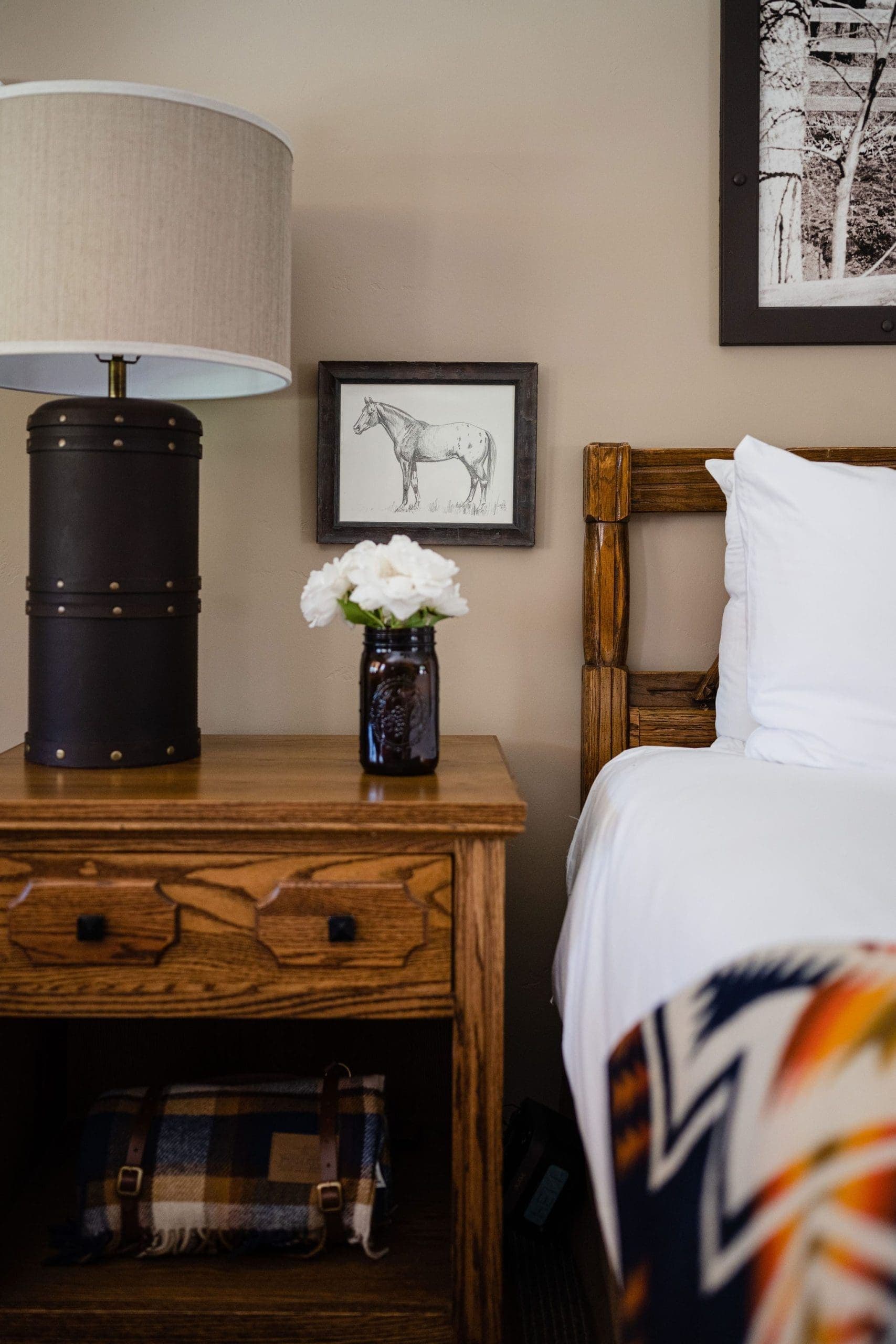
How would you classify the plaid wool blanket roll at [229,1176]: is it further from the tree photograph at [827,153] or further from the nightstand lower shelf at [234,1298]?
the tree photograph at [827,153]

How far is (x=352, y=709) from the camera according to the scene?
63.5 inches

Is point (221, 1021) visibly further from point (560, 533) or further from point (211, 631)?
point (560, 533)

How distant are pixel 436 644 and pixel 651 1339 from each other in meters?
1.07

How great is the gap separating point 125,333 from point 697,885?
2.87 feet

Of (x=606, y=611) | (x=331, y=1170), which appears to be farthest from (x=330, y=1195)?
(x=606, y=611)

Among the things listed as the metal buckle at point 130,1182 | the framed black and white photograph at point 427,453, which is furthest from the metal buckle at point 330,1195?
the framed black and white photograph at point 427,453

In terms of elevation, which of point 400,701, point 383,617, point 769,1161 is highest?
point 383,617

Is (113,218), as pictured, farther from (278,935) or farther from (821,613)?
(821,613)

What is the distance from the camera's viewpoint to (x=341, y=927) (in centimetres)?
110

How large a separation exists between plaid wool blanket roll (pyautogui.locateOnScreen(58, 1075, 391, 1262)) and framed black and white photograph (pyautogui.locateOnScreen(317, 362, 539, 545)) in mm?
858

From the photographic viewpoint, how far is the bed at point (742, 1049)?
61 cm

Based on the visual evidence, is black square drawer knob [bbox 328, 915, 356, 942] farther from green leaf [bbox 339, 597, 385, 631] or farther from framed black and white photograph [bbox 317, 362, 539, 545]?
framed black and white photograph [bbox 317, 362, 539, 545]

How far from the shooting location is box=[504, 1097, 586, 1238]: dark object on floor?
4.62ft

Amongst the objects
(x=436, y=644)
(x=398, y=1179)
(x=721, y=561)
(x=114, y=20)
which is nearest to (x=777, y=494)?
(x=721, y=561)
